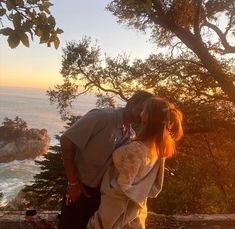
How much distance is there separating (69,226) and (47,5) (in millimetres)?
1627

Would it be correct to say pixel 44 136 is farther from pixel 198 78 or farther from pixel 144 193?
pixel 144 193

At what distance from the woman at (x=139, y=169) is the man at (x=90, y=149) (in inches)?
4.9

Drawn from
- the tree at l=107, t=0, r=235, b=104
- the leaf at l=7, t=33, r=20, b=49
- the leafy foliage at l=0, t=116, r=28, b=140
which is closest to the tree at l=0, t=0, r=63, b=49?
the leaf at l=7, t=33, r=20, b=49

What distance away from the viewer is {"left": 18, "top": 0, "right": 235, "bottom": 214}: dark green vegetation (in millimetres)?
11031

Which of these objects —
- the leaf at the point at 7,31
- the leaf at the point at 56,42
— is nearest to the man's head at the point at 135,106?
the leaf at the point at 56,42

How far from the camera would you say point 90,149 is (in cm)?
280

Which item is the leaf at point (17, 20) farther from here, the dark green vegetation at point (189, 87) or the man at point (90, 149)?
the dark green vegetation at point (189, 87)

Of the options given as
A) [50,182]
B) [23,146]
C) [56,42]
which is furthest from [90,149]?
[23,146]

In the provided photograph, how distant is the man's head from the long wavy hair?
0.26 feet

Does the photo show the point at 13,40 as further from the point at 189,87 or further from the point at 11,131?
the point at 11,131

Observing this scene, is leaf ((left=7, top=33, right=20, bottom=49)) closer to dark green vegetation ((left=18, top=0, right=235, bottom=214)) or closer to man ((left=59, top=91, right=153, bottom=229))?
man ((left=59, top=91, right=153, bottom=229))

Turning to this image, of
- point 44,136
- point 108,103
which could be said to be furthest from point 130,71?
point 44,136

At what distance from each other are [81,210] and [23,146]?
2600 inches

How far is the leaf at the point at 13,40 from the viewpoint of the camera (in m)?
2.13
